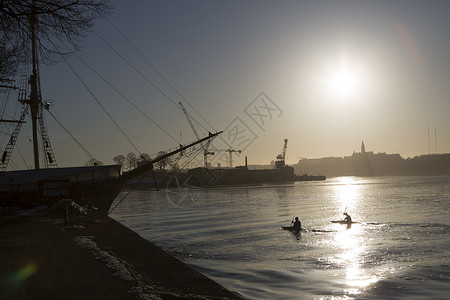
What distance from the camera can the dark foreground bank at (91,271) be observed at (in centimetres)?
1102

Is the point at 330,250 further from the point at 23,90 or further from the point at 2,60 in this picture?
the point at 23,90

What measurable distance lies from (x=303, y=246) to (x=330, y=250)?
2.23 meters

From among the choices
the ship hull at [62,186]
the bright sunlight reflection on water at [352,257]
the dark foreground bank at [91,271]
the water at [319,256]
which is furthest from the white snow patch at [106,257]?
the ship hull at [62,186]

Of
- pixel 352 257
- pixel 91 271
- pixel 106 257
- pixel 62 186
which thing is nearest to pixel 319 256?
pixel 352 257

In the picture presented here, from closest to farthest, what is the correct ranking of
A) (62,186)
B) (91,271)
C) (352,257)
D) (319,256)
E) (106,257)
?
1. (91,271)
2. (106,257)
3. (352,257)
4. (319,256)
5. (62,186)

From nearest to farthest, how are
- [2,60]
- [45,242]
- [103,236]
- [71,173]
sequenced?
1. [2,60]
2. [45,242]
3. [103,236]
4. [71,173]

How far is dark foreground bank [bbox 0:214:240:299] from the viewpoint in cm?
1102

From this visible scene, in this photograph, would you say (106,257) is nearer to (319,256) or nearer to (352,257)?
(319,256)

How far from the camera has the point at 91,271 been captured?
44.2ft

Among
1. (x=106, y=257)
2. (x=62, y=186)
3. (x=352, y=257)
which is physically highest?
(x=62, y=186)

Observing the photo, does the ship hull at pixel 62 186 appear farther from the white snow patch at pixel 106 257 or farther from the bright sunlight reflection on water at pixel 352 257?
the bright sunlight reflection on water at pixel 352 257

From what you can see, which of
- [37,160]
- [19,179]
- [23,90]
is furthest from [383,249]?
[23,90]

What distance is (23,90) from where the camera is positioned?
5509 centimetres

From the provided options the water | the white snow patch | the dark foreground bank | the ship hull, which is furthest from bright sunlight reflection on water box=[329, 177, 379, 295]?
the ship hull
